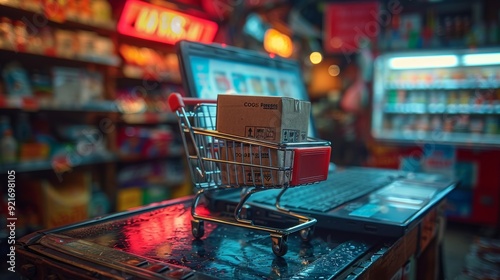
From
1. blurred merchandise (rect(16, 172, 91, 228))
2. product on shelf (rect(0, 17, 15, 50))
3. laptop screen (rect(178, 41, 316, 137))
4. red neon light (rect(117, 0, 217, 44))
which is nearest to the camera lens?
laptop screen (rect(178, 41, 316, 137))

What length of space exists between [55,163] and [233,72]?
2243mm

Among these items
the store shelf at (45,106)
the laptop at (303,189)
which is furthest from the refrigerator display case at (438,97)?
the laptop at (303,189)

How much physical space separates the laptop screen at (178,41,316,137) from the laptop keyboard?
0.89 feet

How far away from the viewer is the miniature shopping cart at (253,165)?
782 mm

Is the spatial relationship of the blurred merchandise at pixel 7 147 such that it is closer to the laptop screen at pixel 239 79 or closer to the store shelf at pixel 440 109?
the laptop screen at pixel 239 79

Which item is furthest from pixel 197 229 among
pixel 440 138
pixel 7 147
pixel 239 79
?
pixel 440 138

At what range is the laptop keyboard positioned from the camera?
106cm

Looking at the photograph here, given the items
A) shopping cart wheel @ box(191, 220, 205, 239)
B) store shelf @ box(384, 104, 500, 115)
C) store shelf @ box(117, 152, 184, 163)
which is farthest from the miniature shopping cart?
store shelf @ box(384, 104, 500, 115)

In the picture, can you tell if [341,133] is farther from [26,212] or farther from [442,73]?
[26,212]

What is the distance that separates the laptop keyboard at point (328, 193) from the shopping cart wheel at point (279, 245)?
0.75 ft

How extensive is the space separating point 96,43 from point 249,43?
2.81m

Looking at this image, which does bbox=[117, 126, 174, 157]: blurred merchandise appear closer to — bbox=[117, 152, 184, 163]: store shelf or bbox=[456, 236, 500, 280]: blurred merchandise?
bbox=[117, 152, 184, 163]: store shelf

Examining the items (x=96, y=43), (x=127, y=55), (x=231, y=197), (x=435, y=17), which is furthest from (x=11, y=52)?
(x=435, y=17)

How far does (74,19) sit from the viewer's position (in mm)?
3152
